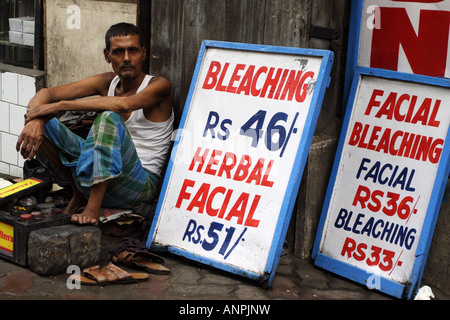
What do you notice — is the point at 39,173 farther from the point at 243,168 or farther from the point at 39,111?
the point at 243,168

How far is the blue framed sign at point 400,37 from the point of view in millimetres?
3820

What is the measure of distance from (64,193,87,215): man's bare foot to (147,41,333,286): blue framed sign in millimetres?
667

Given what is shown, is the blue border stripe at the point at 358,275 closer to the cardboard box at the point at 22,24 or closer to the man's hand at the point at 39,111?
the man's hand at the point at 39,111

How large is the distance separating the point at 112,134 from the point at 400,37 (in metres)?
1.95

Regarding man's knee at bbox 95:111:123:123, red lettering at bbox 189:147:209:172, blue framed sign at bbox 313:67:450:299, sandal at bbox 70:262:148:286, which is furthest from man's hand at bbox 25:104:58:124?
blue framed sign at bbox 313:67:450:299

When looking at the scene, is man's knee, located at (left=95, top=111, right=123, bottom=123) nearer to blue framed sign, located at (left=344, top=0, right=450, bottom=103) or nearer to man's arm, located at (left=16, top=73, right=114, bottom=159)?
man's arm, located at (left=16, top=73, right=114, bottom=159)

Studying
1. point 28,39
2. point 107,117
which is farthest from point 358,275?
point 28,39

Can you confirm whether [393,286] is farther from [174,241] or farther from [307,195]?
[174,241]

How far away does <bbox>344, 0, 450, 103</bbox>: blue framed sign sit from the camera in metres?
3.82

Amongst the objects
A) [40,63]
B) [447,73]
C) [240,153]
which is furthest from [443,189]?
[40,63]

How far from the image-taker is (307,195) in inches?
161

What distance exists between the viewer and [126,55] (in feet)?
14.4

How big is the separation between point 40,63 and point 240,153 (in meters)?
2.71

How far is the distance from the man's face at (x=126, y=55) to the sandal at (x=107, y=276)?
57.7 inches
